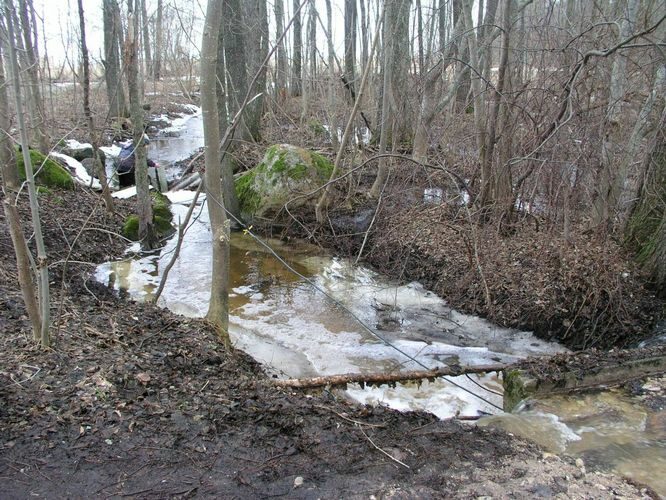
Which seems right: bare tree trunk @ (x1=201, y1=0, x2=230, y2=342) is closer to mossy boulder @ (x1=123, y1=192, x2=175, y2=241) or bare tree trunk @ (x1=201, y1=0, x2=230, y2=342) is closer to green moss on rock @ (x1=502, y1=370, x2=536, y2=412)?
green moss on rock @ (x1=502, y1=370, x2=536, y2=412)

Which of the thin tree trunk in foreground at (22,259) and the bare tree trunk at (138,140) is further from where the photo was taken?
the bare tree trunk at (138,140)

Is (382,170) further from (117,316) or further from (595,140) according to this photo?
(117,316)

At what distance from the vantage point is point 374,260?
9.03 metres

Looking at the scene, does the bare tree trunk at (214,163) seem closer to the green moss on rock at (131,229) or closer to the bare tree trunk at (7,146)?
the bare tree trunk at (7,146)

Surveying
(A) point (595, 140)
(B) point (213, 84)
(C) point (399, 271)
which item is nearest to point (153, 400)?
(B) point (213, 84)

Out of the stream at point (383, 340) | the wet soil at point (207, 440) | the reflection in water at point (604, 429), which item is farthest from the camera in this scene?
the stream at point (383, 340)

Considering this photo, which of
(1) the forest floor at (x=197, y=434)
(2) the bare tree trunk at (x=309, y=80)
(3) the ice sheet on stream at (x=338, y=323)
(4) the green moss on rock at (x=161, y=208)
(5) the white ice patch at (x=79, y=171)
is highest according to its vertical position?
(2) the bare tree trunk at (x=309, y=80)

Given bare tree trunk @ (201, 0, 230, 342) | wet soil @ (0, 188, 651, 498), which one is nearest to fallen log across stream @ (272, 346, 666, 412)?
wet soil @ (0, 188, 651, 498)

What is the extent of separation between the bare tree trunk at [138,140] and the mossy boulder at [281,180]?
2224mm

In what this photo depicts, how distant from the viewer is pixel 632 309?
20.9 ft

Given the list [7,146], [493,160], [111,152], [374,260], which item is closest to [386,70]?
Answer: [493,160]

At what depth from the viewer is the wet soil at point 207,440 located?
10.1ft

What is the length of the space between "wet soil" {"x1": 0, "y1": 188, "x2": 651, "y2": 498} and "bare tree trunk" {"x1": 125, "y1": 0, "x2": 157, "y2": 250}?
14.2ft

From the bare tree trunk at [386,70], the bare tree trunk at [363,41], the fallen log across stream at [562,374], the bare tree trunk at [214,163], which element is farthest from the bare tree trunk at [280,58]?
the fallen log across stream at [562,374]
